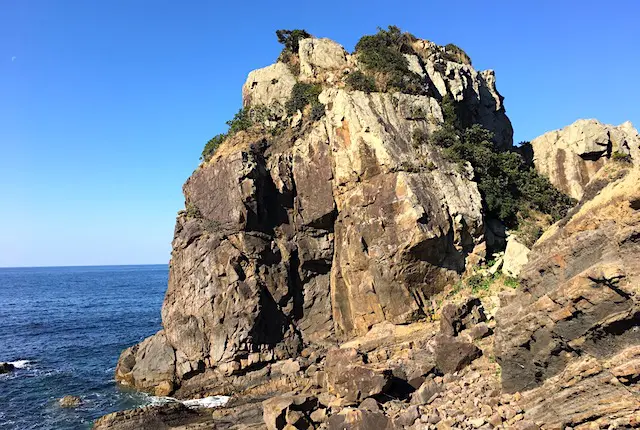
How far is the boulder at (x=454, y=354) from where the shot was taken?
2259cm

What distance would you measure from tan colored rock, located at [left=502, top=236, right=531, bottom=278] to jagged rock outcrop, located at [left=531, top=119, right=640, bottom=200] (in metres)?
16.0

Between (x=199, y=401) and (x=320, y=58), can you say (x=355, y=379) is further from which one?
(x=320, y=58)

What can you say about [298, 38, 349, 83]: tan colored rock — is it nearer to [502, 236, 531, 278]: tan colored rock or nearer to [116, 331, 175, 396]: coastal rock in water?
[502, 236, 531, 278]: tan colored rock

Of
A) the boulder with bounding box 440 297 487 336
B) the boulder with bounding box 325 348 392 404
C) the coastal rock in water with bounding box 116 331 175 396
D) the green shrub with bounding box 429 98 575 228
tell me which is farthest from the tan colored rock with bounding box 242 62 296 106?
the boulder with bounding box 325 348 392 404

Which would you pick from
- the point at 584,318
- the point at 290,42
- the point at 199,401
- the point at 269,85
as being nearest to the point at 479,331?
the point at 584,318

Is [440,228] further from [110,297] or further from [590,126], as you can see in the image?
[110,297]

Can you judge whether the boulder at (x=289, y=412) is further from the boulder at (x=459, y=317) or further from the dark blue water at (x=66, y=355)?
the dark blue water at (x=66, y=355)

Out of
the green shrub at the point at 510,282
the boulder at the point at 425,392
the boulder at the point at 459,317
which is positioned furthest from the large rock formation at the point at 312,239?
the boulder at the point at 425,392

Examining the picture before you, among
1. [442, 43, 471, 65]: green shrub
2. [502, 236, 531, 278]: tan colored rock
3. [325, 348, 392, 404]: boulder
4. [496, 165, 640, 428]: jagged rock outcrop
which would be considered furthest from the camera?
[442, 43, 471, 65]: green shrub

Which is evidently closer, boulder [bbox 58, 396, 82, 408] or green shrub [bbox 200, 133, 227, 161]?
boulder [bbox 58, 396, 82, 408]

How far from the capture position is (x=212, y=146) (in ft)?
142

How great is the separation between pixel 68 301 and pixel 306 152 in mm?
77877

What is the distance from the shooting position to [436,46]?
49.9m

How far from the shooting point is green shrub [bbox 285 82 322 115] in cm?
4203
